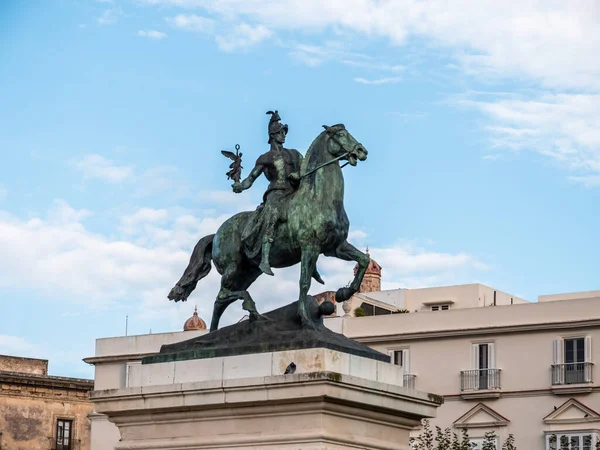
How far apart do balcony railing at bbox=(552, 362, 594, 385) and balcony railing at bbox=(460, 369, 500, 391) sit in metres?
2.13

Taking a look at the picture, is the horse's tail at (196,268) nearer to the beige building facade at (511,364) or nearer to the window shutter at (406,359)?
the beige building facade at (511,364)

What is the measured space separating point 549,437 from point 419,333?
6314 millimetres

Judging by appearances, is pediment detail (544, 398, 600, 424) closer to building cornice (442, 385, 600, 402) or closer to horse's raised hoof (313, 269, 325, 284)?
building cornice (442, 385, 600, 402)

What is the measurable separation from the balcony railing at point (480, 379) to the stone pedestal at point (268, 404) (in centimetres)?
4119

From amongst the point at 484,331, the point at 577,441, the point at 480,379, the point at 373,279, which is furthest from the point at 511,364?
the point at 373,279

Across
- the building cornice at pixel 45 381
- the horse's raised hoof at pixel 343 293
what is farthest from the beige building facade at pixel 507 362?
the horse's raised hoof at pixel 343 293

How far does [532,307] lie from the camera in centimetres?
5662

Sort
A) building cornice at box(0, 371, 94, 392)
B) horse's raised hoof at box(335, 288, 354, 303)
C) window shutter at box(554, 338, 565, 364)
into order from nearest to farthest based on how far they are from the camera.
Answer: horse's raised hoof at box(335, 288, 354, 303) < window shutter at box(554, 338, 565, 364) < building cornice at box(0, 371, 94, 392)

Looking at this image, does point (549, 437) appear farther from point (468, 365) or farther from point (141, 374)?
point (141, 374)

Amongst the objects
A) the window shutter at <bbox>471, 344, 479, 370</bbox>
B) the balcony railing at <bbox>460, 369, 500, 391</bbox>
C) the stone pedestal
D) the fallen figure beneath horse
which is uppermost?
the window shutter at <bbox>471, 344, 479, 370</bbox>

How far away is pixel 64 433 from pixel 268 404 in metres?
59.9

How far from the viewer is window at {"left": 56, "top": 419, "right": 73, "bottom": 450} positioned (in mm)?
73438

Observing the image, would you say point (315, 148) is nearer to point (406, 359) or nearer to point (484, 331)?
point (484, 331)

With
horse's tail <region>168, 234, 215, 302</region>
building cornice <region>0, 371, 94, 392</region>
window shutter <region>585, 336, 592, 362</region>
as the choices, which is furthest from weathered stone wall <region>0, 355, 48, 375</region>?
horse's tail <region>168, 234, 215, 302</region>
